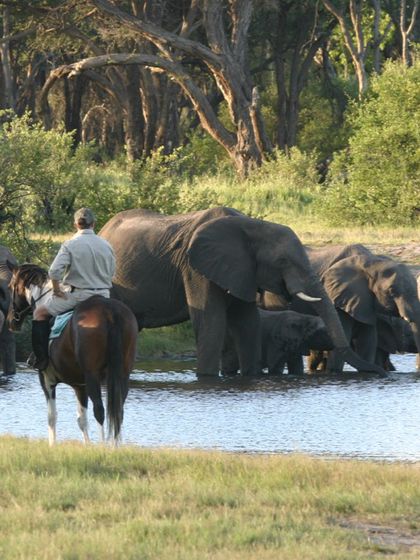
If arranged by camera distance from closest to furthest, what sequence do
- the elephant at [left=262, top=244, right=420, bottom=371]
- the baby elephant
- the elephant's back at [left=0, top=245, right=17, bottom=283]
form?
the elephant's back at [left=0, top=245, right=17, bottom=283] < the baby elephant < the elephant at [left=262, top=244, right=420, bottom=371]

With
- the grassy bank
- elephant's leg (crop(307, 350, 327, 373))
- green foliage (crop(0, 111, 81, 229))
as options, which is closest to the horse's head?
the grassy bank

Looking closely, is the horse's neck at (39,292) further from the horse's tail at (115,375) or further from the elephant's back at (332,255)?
the elephant's back at (332,255)

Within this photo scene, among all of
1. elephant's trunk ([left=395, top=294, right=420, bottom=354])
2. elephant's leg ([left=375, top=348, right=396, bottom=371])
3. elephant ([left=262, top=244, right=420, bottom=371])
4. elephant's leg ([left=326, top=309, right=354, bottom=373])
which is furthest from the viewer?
elephant's leg ([left=375, top=348, right=396, bottom=371])

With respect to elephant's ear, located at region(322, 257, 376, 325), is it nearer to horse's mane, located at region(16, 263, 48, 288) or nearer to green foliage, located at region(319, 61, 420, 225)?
horse's mane, located at region(16, 263, 48, 288)

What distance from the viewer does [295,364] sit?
64.8 ft

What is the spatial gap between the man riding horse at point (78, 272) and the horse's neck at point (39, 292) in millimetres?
195

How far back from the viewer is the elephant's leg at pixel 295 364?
64.3 ft

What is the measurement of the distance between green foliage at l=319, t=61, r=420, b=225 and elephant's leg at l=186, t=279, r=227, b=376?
12568 mm

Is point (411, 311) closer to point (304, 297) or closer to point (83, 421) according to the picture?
point (304, 297)

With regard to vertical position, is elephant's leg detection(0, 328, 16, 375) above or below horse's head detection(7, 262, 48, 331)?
below

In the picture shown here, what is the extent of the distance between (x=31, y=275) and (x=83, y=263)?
904 millimetres

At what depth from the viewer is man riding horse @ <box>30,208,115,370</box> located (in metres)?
12.0

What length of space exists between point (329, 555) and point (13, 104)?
4415 cm

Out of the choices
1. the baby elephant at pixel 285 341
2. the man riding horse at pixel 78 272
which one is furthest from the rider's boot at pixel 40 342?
the baby elephant at pixel 285 341
